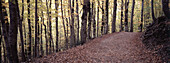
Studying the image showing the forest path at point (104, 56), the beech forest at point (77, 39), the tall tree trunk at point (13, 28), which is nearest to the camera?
the tall tree trunk at point (13, 28)

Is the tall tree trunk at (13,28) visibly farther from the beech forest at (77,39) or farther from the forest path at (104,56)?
the forest path at (104,56)

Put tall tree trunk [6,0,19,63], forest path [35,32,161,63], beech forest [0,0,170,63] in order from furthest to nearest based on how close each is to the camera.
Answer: forest path [35,32,161,63] < beech forest [0,0,170,63] < tall tree trunk [6,0,19,63]

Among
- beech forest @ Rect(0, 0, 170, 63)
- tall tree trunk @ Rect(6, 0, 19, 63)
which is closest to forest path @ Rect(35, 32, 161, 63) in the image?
beech forest @ Rect(0, 0, 170, 63)

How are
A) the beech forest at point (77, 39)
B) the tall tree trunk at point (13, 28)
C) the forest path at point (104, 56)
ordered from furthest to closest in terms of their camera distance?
the forest path at point (104, 56) → the beech forest at point (77, 39) → the tall tree trunk at point (13, 28)

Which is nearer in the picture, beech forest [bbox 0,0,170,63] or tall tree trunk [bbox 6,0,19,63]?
tall tree trunk [bbox 6,0,19,63]

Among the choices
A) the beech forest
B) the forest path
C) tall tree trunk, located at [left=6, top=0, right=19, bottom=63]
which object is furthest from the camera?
the forest path

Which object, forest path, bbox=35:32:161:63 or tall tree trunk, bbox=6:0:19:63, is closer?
tall tree trunk, bbox=6:0:19:63

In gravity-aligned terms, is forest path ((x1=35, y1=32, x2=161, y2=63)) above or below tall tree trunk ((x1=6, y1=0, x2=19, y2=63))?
below

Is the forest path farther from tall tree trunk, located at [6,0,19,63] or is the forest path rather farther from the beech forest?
tall tree trunk, located at [6,0,19,63]

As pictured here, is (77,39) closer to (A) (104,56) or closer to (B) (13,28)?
(A) (104,56)

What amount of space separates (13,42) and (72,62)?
3461 mm

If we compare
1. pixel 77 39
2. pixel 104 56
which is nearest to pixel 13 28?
pixel 104 56

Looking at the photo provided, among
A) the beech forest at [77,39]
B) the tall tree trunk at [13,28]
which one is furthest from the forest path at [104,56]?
the tall tree trunk at [13,28]

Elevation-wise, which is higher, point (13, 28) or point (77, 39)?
point (13, 28)
